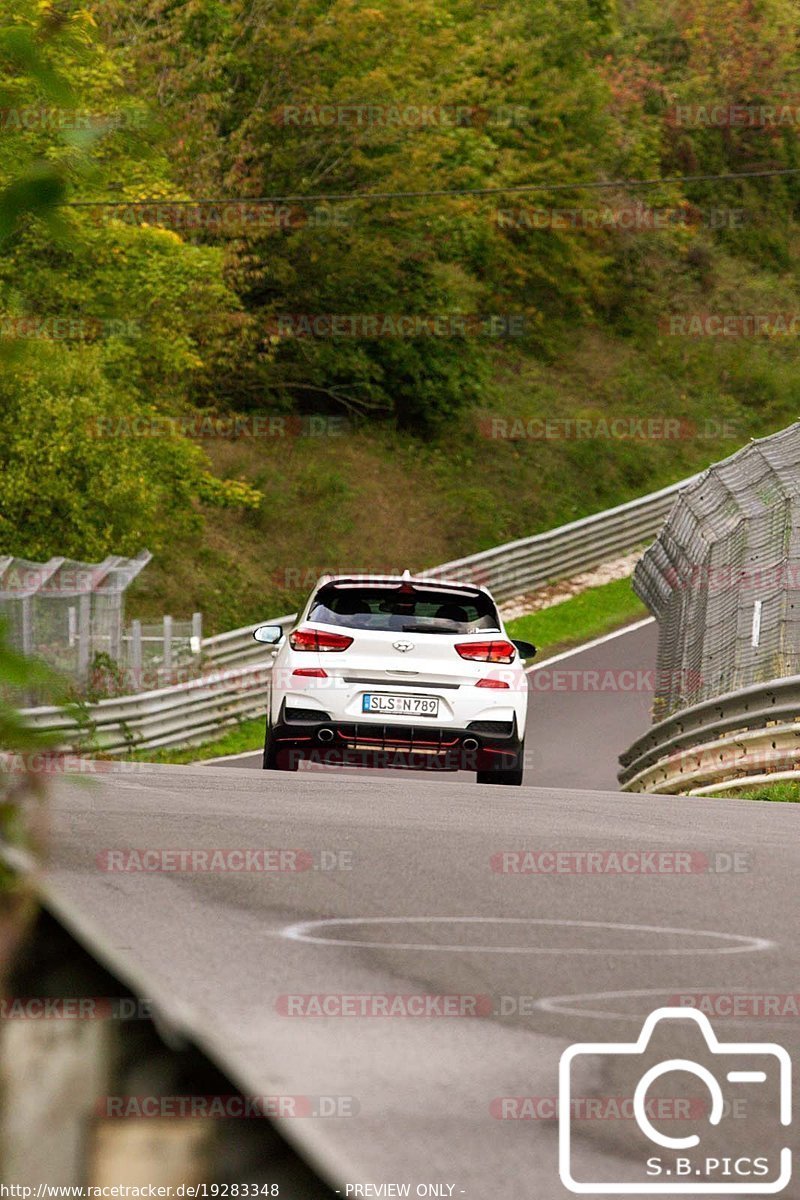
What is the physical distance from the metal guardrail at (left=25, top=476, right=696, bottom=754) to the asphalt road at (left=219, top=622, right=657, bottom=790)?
121 cm

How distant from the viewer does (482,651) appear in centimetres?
1423

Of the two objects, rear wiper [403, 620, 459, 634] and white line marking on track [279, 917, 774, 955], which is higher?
rear wiper [403, 620, 459, 634]

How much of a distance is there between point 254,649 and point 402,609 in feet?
66.4

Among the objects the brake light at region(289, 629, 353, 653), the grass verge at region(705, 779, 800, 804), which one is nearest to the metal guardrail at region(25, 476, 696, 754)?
the brake light at region(289, 629, 353, 653)

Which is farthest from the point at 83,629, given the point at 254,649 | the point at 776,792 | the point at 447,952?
the point at 447,952

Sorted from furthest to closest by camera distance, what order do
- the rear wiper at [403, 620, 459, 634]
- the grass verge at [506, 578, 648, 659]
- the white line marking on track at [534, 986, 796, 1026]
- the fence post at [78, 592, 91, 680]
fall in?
1. the grass verge at [506, 578, 648, 659]
2. the fence post at [78, 592, 91, 680]
3. the rear wiper at [403, 620, 459, 634]
4. the white line marking on track at [534, 986, 796, 1026]

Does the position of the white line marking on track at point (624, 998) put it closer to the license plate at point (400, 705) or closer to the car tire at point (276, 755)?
the license plate at point (400, 705)

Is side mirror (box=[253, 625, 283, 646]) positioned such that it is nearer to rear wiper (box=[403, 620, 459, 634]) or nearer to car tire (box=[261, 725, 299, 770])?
car tire (box=[261, 725, 299, 770])

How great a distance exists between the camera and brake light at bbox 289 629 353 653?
14.1 meters

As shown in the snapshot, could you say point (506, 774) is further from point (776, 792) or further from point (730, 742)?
point (730, 742)

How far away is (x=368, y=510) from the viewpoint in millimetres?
46375

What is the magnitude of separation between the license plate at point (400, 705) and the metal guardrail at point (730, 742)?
9.11 feet

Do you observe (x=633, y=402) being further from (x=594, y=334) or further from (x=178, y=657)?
(x=178, y=657)

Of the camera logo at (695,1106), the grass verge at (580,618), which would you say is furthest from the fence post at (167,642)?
the camera logo at (695,1106)
